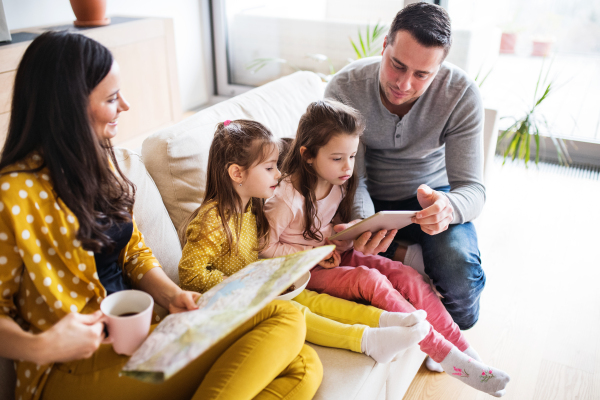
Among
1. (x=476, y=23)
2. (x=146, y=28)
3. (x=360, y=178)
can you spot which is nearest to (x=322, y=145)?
(x=360, y=178)

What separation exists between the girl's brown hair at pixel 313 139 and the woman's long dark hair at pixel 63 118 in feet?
2.38

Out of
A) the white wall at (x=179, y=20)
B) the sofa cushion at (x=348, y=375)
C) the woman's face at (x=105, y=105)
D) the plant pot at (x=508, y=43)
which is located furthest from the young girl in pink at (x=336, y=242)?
the plant pot at (x=508, y=43)

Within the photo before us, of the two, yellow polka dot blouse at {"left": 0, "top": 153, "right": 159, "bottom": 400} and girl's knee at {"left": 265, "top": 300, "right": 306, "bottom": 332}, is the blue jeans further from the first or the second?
yellow polka dot blouse at {"left": 0, "top": 153, "right": 159, "bottom": 400}

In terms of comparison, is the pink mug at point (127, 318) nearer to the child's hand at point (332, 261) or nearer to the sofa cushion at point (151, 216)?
the sofa cushion at point (151, 216)

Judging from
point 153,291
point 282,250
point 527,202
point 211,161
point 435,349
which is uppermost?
point 211,161

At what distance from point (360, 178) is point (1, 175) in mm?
1233

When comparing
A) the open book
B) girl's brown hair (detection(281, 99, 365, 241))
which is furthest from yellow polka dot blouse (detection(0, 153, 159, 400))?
girl's brown hair (detection(281, 99, 365, 241))

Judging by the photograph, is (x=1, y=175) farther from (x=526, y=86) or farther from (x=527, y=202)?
(x=526, y=86)

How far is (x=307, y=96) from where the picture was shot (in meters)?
2.19

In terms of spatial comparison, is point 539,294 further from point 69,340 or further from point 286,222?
point 69,340

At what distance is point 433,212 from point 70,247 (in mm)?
1028

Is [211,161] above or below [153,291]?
above

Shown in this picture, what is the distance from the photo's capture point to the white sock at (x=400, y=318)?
130 cm

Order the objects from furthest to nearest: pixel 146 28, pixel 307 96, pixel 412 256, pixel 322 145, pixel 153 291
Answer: pixel 146 28
pixel 307 96
pixel 412 256
pixel 322 145
pixel 153 291
